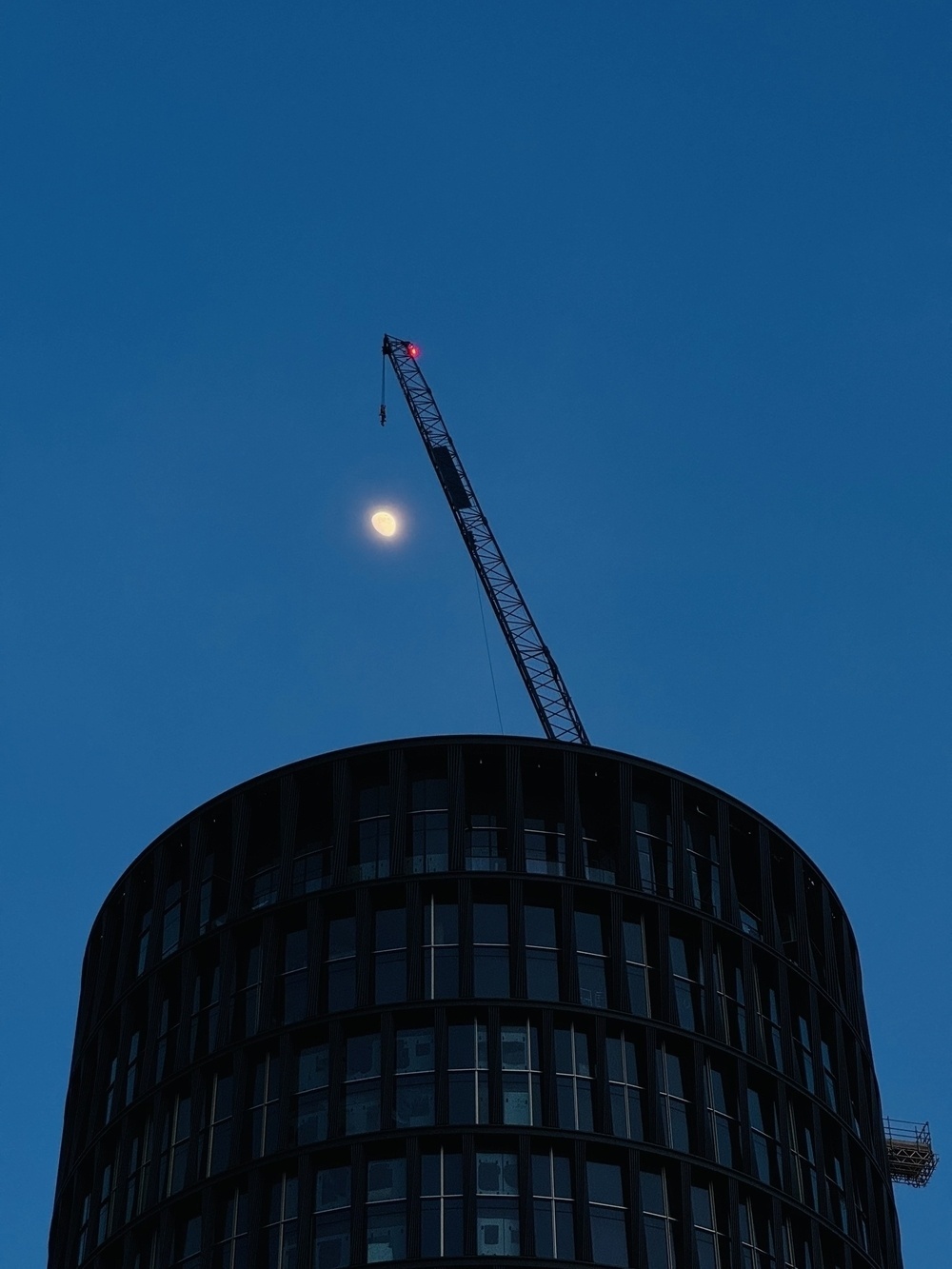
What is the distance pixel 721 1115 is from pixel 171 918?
98.3 ft

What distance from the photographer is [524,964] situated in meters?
87.3

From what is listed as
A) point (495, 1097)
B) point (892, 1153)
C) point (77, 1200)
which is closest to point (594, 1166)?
point (495, 1097)

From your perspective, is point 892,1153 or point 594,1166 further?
point 892,1153

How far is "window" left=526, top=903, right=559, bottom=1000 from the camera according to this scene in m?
87.2

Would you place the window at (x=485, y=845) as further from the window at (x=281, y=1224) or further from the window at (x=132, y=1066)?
the window at (x=132, y=1066)

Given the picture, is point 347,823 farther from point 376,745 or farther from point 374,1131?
point 374,1131

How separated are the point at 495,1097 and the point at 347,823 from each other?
1663cm

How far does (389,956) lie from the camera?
88188 mm

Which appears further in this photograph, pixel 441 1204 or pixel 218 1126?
pixel 218 1126

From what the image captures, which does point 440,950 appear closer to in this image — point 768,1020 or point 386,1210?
point 386,1210

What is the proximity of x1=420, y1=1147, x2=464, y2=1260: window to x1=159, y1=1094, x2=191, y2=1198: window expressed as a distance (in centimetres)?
1234

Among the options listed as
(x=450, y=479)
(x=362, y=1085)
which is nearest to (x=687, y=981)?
(x=362, y=1085)

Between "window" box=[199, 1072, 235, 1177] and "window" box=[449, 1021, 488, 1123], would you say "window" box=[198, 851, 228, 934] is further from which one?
"window" box=[449, 1021, 488, 1123]

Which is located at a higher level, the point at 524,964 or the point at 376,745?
the point at 376,745
